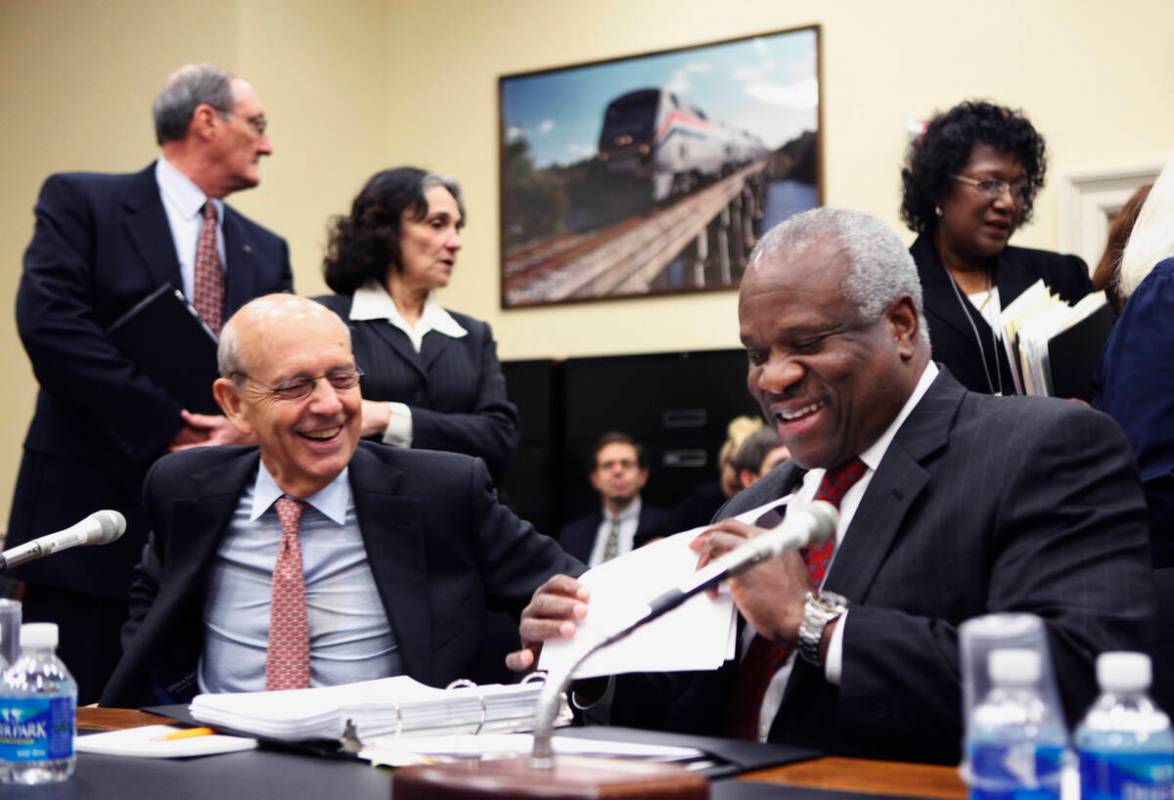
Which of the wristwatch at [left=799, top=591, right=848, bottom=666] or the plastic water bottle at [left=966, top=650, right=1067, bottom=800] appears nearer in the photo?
the plastic water bottle at [left=966, top=650, right=1067, bottom=800]

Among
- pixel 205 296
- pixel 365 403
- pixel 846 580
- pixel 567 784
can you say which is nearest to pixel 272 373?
pixel 365 403

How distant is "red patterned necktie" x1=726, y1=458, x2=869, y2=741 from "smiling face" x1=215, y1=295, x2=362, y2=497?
3.12 ft

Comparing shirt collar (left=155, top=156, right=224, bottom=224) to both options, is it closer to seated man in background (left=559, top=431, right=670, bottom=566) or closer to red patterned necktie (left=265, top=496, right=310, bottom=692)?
red patterned necktie (left=265, top=496, right=310, bottom=692)

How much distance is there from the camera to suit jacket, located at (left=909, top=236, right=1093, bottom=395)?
3.14 meters

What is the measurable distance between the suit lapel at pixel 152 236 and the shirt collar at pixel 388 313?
0.45 metres

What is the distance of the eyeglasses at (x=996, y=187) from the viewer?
343cm

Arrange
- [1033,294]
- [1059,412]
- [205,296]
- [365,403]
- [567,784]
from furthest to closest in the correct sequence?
[205,296], [365,403], [1033,294], [1059,412], [567,784]

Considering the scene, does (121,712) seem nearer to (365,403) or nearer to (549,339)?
(365,403)

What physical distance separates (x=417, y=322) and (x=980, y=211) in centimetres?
136

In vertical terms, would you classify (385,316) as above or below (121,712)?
above

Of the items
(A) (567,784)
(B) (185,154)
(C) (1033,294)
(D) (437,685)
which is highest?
(B) (185,154)

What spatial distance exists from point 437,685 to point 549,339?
5.15 metres

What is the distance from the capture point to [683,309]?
736 centimetres

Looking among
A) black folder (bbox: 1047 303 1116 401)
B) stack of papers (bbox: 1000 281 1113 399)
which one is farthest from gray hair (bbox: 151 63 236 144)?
black folder (bbox: 1047 303 1116 401)
